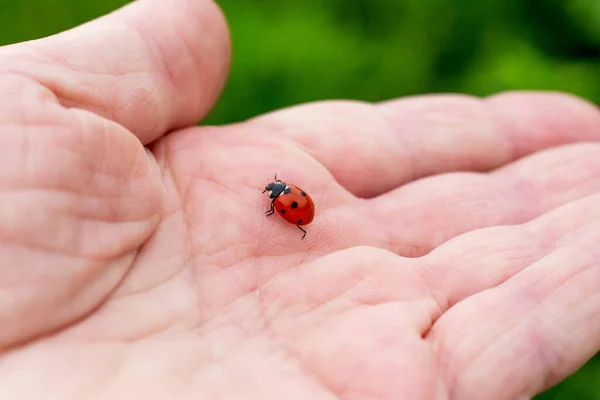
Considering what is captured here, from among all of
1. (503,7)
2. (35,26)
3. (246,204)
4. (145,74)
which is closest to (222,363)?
(246,204)

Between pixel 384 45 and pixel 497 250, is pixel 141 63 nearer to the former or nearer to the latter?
pixel 497 250

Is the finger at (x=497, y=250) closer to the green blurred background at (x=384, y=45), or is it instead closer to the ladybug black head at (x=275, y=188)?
the ladybug black head at (x=275, y=188)

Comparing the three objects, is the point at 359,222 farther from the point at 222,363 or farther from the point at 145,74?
the point at 145,74

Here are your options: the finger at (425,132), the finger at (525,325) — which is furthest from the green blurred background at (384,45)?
the finger at (525,325)

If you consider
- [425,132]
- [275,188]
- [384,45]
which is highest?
[384,45]

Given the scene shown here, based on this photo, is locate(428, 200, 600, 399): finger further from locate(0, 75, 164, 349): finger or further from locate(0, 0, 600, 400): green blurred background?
locate(0, 0, 600, 400): green blurred background

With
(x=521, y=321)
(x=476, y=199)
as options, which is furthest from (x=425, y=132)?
(x=521, y=321)

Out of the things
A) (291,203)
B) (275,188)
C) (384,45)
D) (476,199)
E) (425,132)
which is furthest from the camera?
(384,45)
